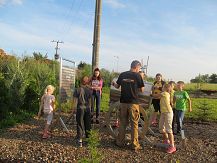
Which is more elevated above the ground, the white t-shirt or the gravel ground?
the white t-shirt

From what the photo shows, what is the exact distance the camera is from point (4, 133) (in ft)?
33.4

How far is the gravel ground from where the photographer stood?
7789mm

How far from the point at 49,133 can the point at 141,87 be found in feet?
9.36

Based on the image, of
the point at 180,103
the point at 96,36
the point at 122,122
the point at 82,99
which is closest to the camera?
the point at 122,122

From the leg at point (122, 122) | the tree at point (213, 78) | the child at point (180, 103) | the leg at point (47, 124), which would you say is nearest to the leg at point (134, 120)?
the leg at point (122, 122)

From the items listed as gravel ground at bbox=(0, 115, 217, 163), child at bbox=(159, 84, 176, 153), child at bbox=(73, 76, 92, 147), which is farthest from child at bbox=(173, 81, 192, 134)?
child at bbox=(73, 76, 92, 147)

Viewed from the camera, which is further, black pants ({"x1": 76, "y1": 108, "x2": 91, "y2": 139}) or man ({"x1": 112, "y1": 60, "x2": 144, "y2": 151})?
black pants ({"x1": 76, "y1": 108, "x2": 91, "y2": 139})

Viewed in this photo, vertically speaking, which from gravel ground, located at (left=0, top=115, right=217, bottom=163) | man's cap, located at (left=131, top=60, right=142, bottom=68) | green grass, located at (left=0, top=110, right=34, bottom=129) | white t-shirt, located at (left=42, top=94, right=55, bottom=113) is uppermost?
man's cap, located at (left=131, top=60, right=142, bottom=68)

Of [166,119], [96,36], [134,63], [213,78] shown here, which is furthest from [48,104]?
[213,78]

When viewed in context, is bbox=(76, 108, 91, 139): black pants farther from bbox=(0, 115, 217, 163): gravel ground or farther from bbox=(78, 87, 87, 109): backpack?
bbox=(0, 115, 217, 163): gravel ground

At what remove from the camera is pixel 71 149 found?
27.6 ft

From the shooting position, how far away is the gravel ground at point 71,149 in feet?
25.6

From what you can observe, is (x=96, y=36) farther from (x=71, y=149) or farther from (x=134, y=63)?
(x=71, y=149)

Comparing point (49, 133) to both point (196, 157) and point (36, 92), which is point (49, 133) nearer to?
point (196, 157)
